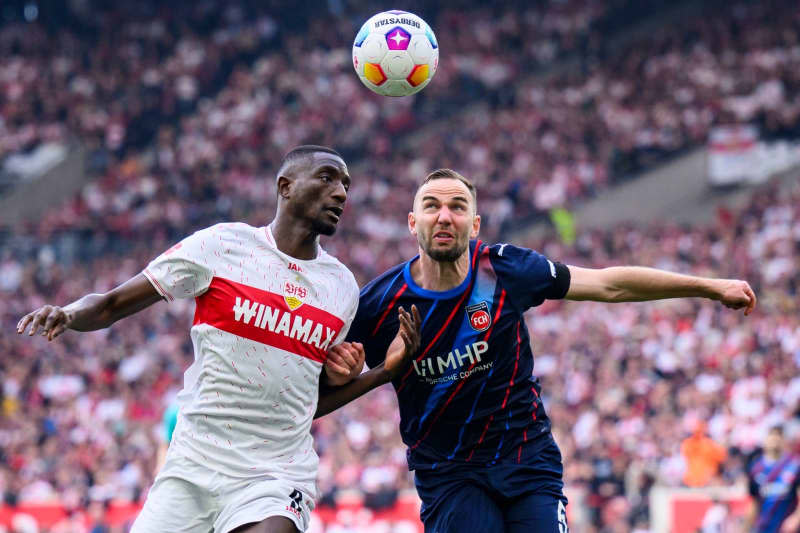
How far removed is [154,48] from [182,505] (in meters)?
27.9

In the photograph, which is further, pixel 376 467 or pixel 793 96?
pixel 793 96

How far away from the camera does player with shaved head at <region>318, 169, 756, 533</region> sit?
5.43 meters

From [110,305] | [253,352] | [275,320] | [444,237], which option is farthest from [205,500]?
[444,237]

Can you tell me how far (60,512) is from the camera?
15.4m

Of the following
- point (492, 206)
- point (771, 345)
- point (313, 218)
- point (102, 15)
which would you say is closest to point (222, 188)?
point (492, 206)

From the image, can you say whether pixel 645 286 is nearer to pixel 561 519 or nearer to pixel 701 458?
pixel 561 519

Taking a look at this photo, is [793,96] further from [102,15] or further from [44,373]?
[102,15]

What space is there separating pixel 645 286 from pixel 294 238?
67.7 inches

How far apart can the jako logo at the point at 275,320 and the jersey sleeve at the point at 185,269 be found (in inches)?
8.3

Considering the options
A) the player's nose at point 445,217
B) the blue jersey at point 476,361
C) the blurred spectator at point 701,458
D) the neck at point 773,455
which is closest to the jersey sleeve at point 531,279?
the blue jersey at point 476,361

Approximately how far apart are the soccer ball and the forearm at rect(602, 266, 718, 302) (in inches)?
68.9

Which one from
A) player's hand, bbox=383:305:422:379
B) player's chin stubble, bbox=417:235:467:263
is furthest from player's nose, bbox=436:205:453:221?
player's hand, bbox=383:305:422:379

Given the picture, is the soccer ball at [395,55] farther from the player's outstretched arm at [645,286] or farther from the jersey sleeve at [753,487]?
the jersey sleeve at [753,487]

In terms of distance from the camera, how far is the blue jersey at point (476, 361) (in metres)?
5.52
